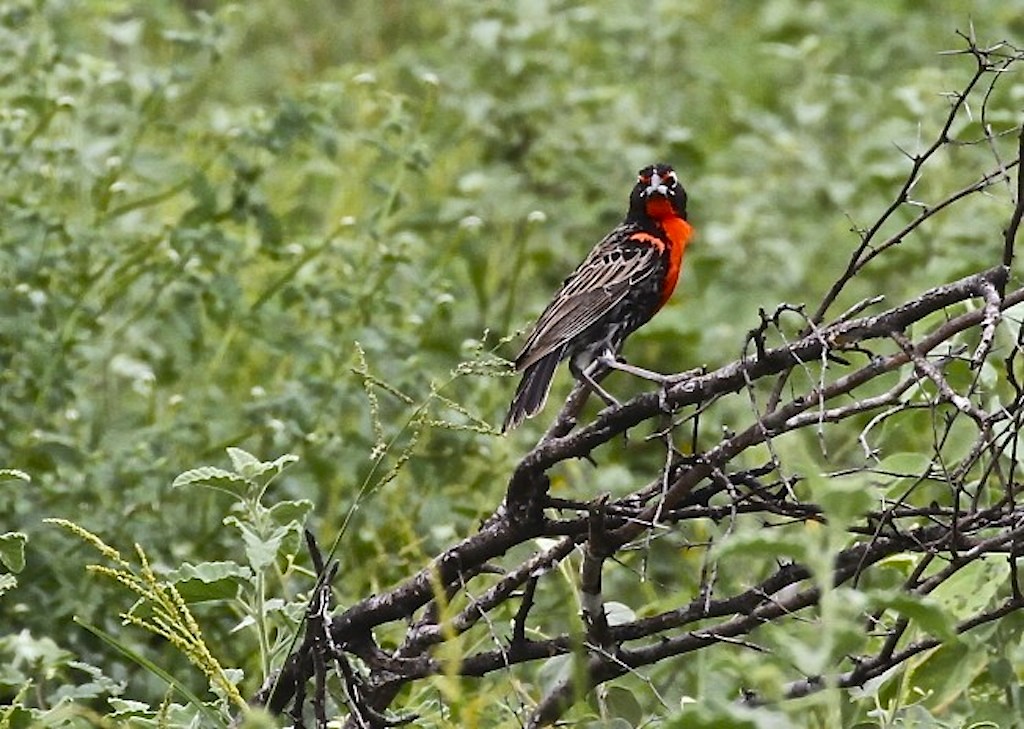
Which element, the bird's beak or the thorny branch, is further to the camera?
the bird's beak

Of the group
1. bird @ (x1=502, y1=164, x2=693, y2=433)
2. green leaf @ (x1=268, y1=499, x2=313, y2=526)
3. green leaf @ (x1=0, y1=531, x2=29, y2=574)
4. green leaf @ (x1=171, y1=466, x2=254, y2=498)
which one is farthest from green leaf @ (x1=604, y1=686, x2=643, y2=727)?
green leaf @ (x1=0, y1=531, x2=29, y2=574)

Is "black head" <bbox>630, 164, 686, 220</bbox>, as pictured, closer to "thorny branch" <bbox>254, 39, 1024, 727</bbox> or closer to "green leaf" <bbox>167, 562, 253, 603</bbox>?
"thorny branch" <bbox>254, 39, 1024, 727</bbox>

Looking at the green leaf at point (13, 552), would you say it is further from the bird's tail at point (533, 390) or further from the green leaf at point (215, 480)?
the bird's tail at point (533, 390)

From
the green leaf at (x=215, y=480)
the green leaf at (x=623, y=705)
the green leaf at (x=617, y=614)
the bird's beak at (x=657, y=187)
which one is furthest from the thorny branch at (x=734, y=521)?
the bird's beak at (x=657, y=187)

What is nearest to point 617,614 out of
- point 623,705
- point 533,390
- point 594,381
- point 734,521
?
point 623,705

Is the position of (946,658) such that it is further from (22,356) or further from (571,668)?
(22,356)

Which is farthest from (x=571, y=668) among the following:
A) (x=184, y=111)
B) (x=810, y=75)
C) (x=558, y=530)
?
(x=184, y=111)

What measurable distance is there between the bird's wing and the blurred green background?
36 cm

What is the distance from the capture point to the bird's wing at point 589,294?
165 inches

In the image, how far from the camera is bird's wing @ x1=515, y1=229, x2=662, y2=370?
4180 mm

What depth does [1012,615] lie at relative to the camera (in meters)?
3.47

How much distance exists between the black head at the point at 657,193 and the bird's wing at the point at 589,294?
0.23m

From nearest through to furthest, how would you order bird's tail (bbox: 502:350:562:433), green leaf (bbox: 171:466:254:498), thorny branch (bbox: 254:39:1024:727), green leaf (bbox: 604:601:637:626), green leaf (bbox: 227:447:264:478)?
thorny branch (bbox: 254:39:1024:727) < green leaf (bbox: 171:466:254:498) < green leaf (bbox: 227:447:264:478) < green leaf (bbox: 604:601:637:626) < bird's tail (bbox: 502:350:562:433)

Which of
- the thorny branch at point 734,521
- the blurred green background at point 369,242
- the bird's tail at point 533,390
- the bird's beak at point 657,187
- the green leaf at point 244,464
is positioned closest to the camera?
the thorny branch at point 734,521
